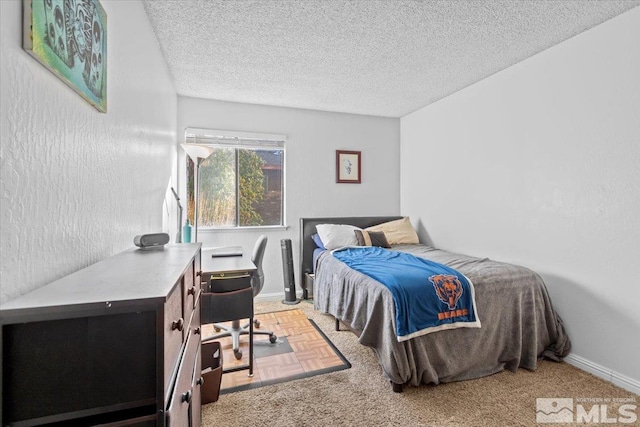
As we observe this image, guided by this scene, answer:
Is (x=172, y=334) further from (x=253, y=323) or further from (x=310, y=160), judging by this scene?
(x=310, y=160)

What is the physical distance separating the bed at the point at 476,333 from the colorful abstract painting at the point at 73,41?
1856 mm

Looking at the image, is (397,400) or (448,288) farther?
(448,288)

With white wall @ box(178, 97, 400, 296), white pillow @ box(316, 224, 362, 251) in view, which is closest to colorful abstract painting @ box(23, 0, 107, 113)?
white wall @ box(178, 97, 400, 296)

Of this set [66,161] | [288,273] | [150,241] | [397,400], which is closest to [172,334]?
[66,161]

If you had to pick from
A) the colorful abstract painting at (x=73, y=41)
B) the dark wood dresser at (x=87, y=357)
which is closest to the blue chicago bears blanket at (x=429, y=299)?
the dark wood dresser at (x=87, y=357)

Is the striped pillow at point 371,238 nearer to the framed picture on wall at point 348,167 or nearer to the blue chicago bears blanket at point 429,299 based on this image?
the framed picture on wall at point 348,167

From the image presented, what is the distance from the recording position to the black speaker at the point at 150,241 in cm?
149

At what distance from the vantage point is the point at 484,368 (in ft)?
6.98

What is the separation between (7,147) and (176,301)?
55 cm

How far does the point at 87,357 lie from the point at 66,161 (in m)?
0.66

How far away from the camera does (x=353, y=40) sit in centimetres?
236

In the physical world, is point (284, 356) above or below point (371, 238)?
below

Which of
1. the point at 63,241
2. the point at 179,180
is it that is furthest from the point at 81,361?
the point at 179,180

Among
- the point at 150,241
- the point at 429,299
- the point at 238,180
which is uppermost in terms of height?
the point at 238,180
